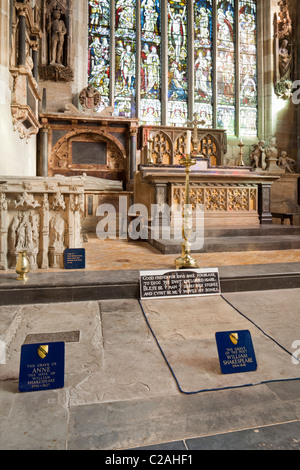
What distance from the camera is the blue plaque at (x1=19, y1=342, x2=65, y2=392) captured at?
1.66m

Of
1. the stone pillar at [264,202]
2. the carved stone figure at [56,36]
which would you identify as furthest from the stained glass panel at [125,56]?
the stone pillar at [264,202]

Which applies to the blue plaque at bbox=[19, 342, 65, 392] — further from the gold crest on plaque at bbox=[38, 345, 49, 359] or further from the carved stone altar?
the carved stone altar

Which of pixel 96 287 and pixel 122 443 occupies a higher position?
pixel 96 287

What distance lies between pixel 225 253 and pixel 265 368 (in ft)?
12.4

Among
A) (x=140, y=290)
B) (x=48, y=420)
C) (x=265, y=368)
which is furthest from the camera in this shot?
(x=140, y=290)

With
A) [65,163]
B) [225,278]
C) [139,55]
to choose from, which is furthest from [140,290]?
[139,55]

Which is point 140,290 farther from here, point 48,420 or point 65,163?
point 65,163

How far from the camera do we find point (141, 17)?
36.9ft

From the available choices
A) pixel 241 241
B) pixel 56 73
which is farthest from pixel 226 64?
pixel 241 241

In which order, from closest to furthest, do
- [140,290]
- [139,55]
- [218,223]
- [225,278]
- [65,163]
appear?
[140,290] < [225,278] < [218,223] < [65,163] < [139,55]

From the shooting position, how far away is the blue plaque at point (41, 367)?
1.66 m

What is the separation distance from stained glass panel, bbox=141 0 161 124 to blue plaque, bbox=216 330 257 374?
33.8 ft

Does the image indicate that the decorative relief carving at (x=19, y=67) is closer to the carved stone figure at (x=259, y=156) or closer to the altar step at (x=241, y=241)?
the altar step at (x=241, y=241)

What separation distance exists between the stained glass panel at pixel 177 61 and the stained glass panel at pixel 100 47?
219cm
